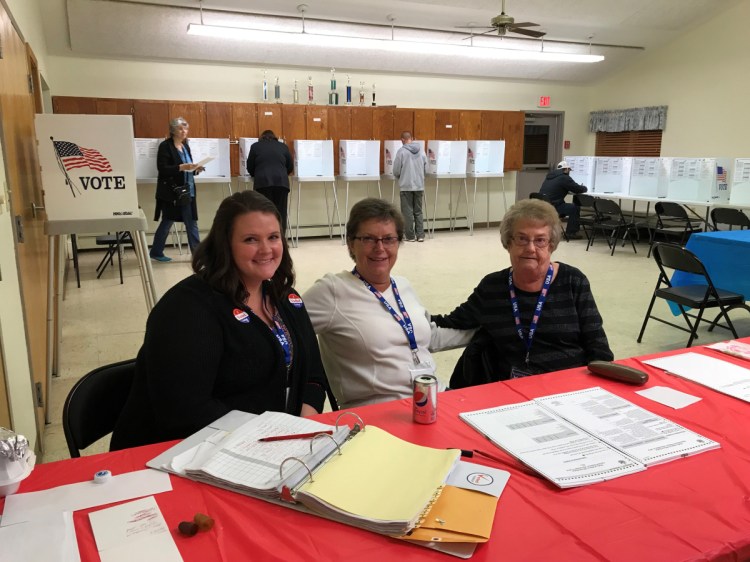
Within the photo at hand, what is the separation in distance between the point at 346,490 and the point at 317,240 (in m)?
8.17

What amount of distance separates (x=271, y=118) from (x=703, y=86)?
6937 mm

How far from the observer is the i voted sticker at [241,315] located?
1.59 m

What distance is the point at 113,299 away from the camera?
17.6ft

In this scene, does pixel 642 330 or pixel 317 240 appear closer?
pixel 642 330

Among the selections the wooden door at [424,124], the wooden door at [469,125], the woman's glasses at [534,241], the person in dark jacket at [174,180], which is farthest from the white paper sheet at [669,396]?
the wooden door at [469,125]

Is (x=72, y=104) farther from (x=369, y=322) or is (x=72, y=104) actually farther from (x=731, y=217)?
(x=731, y=217)

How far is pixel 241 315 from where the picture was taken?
161cm

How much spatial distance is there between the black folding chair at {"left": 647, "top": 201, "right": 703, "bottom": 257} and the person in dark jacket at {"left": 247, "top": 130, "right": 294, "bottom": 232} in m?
5.16

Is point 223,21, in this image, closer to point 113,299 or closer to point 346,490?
point 113,299

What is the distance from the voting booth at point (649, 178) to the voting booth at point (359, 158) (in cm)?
402

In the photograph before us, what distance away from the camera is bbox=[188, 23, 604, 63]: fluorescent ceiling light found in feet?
22.8

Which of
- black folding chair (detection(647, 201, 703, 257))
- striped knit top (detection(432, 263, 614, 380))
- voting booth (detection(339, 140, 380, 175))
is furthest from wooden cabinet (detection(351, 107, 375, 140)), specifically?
striped knit top (detection(432, 263, 614, 380))

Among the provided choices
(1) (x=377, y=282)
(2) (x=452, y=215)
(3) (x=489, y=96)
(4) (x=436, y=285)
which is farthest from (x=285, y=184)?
(1) (x=377, y=282)

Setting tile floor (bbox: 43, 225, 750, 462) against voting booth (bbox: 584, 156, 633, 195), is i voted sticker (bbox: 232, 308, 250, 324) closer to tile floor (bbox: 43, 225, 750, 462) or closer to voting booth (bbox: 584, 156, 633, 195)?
tile floor (bbox: 43, 225, 750, 462)
